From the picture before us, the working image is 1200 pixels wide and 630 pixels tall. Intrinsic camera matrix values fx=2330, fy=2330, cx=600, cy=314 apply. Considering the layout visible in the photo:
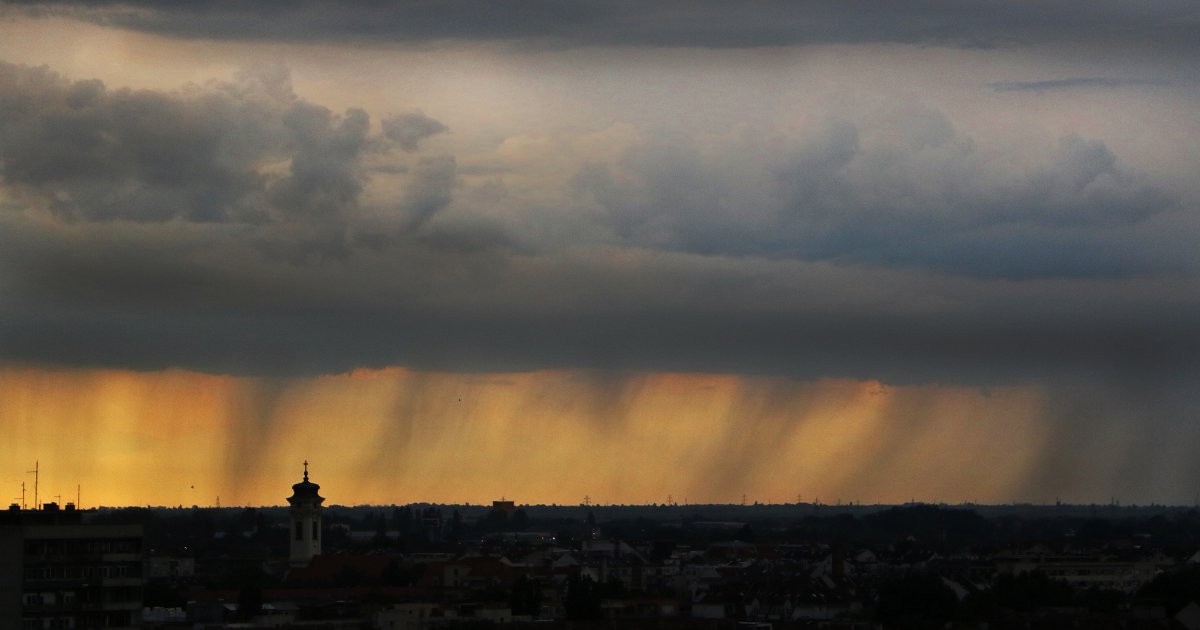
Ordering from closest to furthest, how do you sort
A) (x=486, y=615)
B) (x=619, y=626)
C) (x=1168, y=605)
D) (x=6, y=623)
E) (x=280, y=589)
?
1. (x=6, y=623)
2. (x=619, y=626)
3. (x=486, y=615)
4. (x=1168, y=605)
5. (x=280, y=589)

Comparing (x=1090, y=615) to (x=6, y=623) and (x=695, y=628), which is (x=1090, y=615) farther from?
(x=6, y=623)

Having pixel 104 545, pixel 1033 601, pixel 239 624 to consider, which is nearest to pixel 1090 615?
pixel 1033 601

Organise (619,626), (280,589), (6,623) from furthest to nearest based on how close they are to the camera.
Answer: (280,589) < (619,626) < (6,623)

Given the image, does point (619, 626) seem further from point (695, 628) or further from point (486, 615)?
point (486, 615)

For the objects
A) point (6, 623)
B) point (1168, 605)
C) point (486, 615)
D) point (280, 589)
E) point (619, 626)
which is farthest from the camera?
point (280, 589)

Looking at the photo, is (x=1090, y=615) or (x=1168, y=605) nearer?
(x=1090, y=615)

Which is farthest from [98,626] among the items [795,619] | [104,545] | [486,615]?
[795,619]
